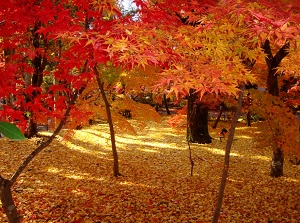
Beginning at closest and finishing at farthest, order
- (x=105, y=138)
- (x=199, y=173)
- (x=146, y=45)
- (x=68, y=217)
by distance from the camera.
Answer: (x=146, y=45) → (x=68, y=217) → (x=199, y=173) → (x=105, y=138)

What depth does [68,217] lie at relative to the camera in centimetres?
602

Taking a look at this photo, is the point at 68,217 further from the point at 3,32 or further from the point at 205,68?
the point at 205,68

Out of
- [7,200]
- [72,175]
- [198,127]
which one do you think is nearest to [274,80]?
[198,127]

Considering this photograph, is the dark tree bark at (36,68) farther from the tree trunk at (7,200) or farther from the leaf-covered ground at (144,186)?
the tree trunk at (7,200)

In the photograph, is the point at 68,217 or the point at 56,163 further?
the point at 56,163

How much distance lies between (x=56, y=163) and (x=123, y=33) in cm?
796

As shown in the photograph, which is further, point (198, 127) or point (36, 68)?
point (198, 127)

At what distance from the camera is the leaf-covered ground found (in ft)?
21.1

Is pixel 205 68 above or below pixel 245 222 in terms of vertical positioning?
above

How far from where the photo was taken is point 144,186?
325 inches

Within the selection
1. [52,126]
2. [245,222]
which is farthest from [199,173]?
[52,126]

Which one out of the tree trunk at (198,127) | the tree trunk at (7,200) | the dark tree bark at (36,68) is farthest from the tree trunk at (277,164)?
the dark tree bark at (36,68)

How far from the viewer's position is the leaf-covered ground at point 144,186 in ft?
21.1

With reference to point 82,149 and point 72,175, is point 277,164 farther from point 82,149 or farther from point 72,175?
point 82,149
